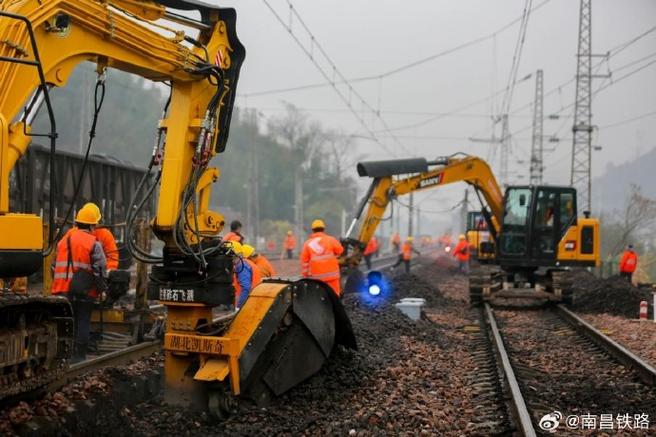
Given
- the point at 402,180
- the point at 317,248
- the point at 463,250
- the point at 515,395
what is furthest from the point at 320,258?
the point at 463,250

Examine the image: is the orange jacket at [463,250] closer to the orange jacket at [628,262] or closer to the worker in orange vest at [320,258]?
the orange jacket at [628,262]

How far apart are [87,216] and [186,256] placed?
6.97ft

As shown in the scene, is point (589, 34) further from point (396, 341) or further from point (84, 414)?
point (84, 414)

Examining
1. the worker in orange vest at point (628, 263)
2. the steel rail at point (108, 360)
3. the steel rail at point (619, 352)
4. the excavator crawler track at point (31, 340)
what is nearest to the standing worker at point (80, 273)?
the steel rail at point (108, 360)

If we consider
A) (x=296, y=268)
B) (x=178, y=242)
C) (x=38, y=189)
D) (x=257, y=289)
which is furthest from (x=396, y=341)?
(x=296, y=268)

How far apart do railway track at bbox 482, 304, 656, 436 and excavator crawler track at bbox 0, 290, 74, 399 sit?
3.92 meters

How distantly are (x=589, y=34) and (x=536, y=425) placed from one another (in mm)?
31387

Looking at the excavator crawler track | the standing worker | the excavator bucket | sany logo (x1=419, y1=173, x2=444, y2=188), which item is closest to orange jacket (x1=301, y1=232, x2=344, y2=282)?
the excavator bucket

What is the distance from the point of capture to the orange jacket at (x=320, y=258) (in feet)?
35.0

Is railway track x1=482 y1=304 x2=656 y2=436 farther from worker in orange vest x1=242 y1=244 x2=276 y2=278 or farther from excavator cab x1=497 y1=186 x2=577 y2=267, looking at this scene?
excavator cab x1=497 y1=186 x2=577 y2=267

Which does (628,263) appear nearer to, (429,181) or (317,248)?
(429,181)

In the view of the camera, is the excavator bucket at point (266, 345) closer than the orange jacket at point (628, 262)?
Yes

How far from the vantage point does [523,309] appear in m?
17.5

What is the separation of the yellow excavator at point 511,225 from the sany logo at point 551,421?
30.8ft
